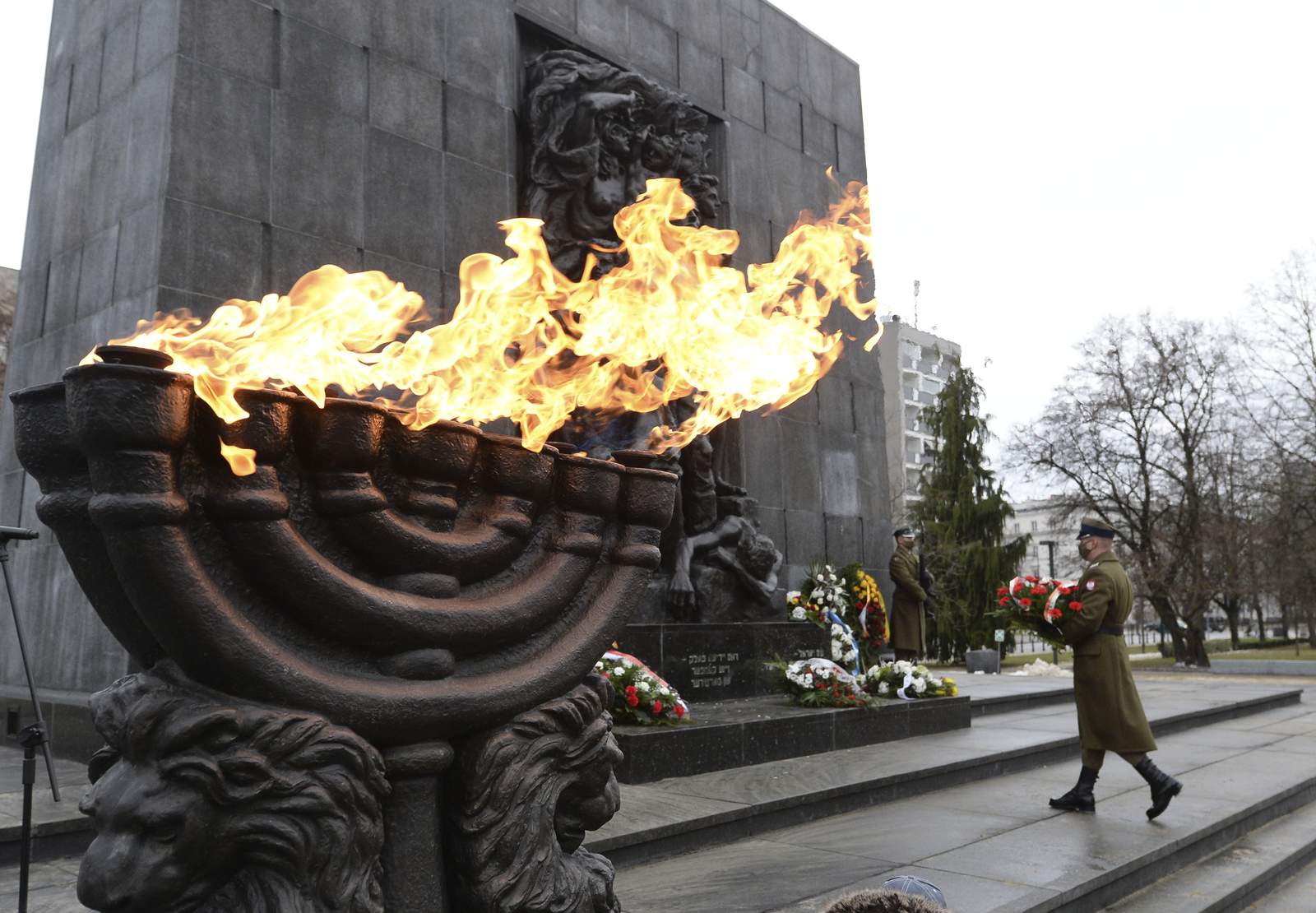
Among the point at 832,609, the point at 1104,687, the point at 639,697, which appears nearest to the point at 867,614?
the point at 832,609

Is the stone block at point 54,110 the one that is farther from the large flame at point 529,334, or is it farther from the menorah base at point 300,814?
the menorah base at point 300,814

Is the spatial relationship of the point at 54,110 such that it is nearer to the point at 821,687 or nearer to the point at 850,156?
the point at 821,687

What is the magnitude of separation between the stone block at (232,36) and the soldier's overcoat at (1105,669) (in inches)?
275

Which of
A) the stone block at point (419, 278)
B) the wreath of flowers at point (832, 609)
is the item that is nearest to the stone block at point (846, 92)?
the wreath of flowers at point (832, 609)

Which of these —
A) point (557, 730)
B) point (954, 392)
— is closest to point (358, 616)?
point (557, 730)

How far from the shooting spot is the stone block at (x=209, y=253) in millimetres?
6812

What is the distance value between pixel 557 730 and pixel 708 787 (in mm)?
3511

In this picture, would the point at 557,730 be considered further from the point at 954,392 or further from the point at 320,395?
the point at 954,392

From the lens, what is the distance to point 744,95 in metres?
12.4

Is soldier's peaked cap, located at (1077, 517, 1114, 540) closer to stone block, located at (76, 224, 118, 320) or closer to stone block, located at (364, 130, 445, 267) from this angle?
stone block, located at (364, 130, 445, 267)

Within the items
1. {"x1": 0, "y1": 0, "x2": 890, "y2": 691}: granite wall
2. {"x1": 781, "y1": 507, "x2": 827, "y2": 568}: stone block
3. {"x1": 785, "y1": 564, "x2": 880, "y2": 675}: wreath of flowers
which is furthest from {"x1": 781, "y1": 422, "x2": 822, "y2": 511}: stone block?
{"x1": 0, "y1": 0, "x2": 890, "y2": 691}: granite wall

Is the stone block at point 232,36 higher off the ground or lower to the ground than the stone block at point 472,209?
higher

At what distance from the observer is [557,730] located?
3043 mm

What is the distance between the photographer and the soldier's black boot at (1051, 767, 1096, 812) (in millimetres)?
6324
